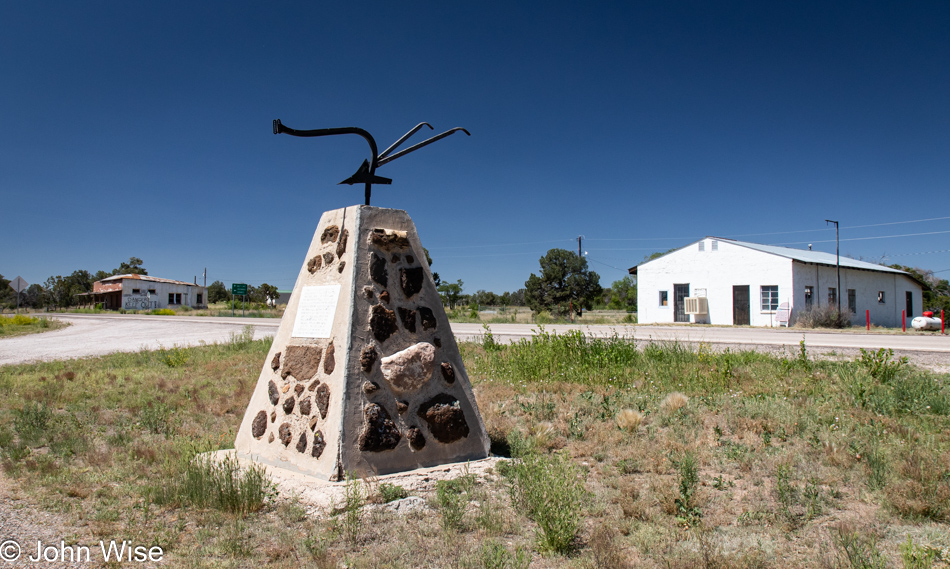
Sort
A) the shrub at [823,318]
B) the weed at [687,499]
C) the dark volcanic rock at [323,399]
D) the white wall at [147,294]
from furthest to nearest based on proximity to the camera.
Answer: the white wall at [147,294], the shrub at [823,318], the dark volcanic rock at [323,399], the weed at [687,499]

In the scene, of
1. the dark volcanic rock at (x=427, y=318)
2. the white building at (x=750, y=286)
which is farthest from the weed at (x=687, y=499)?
the white building at (x=750, y=286)

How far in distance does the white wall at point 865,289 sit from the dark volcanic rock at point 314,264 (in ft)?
92.0

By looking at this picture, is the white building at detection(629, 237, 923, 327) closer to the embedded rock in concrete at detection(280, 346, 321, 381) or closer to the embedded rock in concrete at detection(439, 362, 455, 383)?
the embedded rock in concrete at detection(439, 362, 455, 383)

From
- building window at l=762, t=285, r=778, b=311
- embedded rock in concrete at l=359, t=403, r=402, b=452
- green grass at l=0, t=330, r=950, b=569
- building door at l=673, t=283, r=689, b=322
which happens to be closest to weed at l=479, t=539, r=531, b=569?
green grass at l=0, t=330, r=950, b=569

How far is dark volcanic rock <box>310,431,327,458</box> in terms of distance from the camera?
4.08 metres

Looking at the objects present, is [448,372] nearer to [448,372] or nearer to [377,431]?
[448,372]

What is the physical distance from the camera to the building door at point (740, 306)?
2867 centimetres

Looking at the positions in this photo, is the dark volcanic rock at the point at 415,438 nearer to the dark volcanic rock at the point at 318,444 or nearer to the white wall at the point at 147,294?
the dark volcanic rock at the point at 318,444

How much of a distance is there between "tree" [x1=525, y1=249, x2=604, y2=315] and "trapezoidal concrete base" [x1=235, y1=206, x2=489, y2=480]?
38.9m

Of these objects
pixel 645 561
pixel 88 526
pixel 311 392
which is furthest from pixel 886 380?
pixel 88 526

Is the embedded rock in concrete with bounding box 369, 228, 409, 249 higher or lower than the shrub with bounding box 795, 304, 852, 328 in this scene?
higher

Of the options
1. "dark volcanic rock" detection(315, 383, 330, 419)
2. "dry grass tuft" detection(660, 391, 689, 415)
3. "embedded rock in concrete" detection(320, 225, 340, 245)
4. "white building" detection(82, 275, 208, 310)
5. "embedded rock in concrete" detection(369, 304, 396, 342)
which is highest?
"white building" detection(82, 275, 208, 310)

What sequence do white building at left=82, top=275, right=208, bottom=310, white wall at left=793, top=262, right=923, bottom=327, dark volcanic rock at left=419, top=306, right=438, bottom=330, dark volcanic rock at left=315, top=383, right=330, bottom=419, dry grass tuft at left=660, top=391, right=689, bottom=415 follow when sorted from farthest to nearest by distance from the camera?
1. white building at left=82, top=275, right=208, bottom=310
2. white wall at left=793, top=262, right=923, bottom=327
3. dry grass tuft at left=660, top=391, right=689, bottom=415
4. dark volcanic rock at left=419, top=306, right=438, bottom=330
5. dark volcanic rock at left=315, top=383, right=330, bottom=419

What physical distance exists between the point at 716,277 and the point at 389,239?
29.1m
